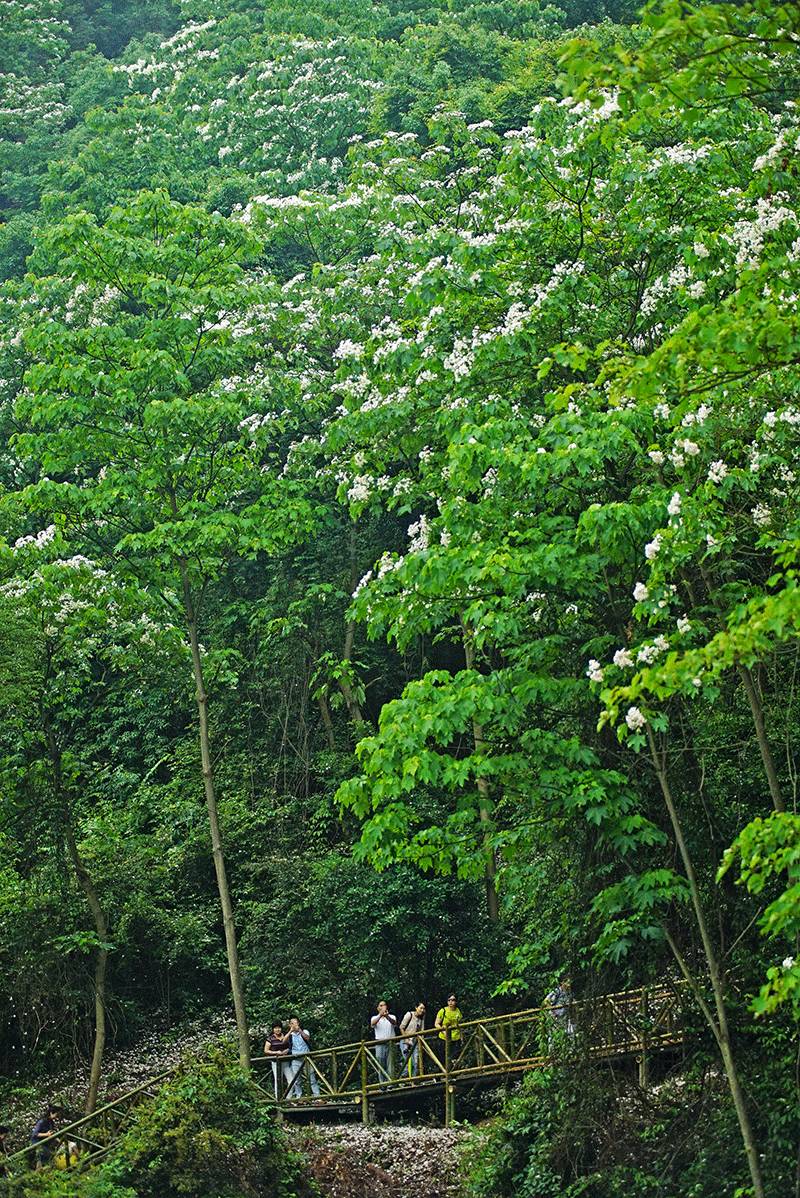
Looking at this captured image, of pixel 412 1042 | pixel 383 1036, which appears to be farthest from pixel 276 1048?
pixel 412 1042

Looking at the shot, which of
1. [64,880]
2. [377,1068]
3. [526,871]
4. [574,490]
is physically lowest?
[377,1068]

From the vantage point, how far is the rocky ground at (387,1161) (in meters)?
13.8

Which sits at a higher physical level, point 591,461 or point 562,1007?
point 591,461

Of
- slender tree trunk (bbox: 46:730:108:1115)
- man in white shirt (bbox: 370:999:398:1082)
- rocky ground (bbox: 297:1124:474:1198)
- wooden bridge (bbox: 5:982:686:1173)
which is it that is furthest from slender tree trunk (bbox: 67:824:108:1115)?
rocky ground (bbox: 297:1124:474:1198)

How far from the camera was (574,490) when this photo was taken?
11.8 m

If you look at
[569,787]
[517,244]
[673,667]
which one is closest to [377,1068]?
[569,787]

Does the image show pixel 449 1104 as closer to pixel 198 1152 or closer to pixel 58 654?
pixel 198 1152

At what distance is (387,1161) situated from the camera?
14688 millimetres

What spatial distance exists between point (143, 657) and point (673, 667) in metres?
13.9

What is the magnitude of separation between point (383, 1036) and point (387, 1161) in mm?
2733

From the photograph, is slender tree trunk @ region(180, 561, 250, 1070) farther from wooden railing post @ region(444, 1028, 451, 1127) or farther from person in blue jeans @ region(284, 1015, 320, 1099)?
wooden railing post @ region(444, 1028, 451, 1127)

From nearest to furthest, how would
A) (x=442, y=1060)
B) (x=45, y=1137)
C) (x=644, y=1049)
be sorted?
1. (x=644, y=1049)
2. (x=45, y=1137)
3. (x=442, y=1060)

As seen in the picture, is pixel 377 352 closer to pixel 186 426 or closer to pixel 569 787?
pixel 186 426

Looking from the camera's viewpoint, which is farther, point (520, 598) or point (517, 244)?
point (517, 244)
